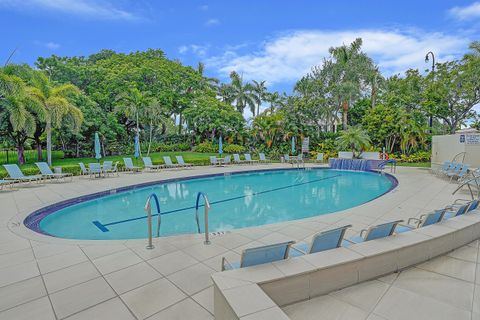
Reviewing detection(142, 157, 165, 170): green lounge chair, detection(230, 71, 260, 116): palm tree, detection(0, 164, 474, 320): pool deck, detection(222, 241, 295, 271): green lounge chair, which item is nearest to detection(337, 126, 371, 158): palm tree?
detection(142, 157, 165, 170): green lounge chair

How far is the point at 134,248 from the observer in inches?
158

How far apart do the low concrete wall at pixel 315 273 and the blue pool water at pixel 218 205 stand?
355 cm

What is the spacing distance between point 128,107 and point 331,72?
19.7m

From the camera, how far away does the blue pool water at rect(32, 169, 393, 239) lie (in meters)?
6.27

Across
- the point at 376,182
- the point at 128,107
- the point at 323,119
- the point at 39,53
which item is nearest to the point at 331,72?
the point at 323,119

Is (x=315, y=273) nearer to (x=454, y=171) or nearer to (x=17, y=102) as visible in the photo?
(x=454, y=171)

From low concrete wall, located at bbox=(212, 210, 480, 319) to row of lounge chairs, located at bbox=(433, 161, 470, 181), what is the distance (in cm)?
832

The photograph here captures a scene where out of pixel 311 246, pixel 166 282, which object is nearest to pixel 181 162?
pixel 166 282

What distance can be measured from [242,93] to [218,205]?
1005 inches

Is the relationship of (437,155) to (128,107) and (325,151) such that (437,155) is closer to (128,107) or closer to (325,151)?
(325,151)

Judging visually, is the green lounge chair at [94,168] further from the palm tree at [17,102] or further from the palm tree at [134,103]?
the palm tree at [134,103]

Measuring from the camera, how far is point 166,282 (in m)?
3.00

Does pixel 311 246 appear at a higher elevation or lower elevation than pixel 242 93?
lower

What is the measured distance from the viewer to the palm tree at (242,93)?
31891mm
